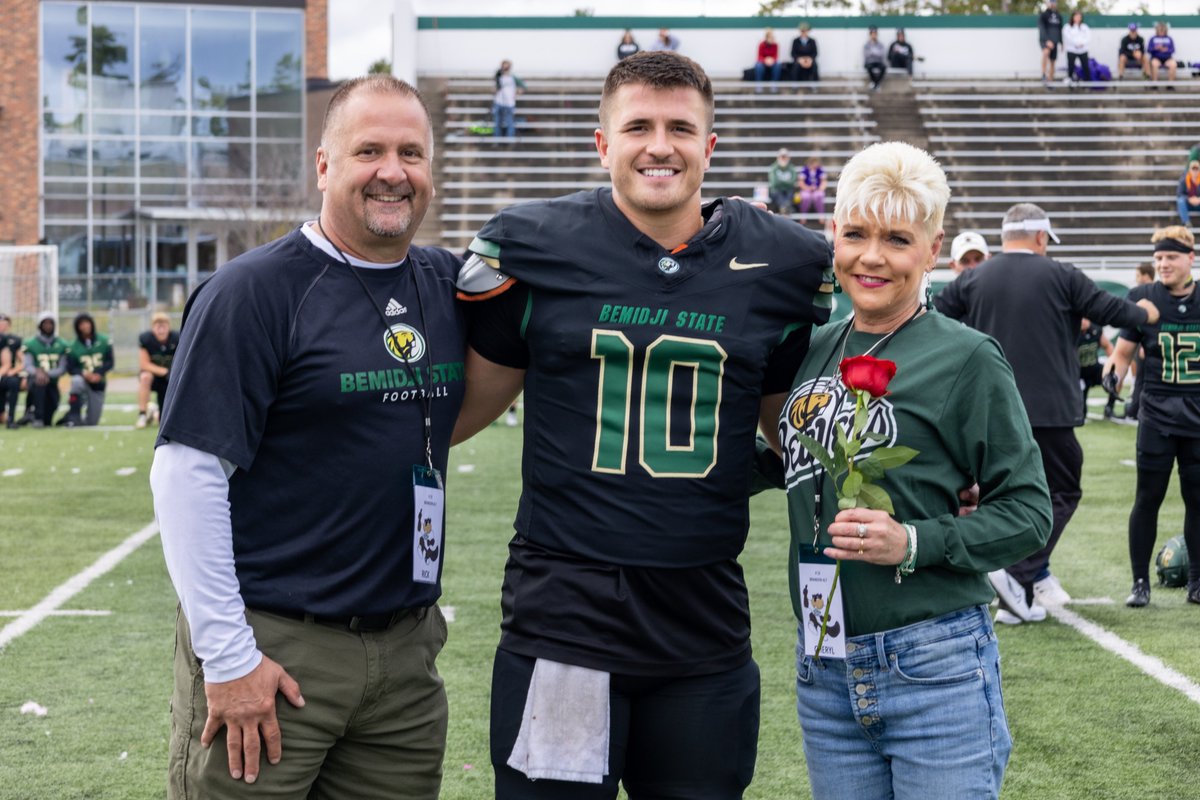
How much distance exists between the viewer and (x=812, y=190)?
25344mm

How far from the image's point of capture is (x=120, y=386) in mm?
22547

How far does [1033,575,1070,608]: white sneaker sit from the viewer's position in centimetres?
703

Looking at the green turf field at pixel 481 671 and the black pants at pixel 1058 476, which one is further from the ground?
the black pants at pixel 1058 476

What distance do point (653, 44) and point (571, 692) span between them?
29940 millimetres

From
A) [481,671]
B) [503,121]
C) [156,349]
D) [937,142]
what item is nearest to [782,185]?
[937,142]

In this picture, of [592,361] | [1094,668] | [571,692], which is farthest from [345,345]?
[1094,668]

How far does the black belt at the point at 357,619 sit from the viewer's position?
2.75m

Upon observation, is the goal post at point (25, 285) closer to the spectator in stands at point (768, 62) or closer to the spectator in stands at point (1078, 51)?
the spectator in stands at point (768, 62)

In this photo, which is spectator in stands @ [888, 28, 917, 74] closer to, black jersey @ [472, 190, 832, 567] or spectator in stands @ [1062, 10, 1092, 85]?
spectator in stands @ [1062, 10, 1092, 85]

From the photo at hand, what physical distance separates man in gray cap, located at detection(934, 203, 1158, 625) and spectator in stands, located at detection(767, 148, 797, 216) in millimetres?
18464

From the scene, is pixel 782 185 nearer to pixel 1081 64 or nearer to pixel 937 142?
pixel 937 142

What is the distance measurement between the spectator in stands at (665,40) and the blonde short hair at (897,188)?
25.4m

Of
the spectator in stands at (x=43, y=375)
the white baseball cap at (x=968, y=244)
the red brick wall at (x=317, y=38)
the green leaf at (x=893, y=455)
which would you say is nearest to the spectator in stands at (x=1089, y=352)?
the white baseball cap at (x=968, y=244)

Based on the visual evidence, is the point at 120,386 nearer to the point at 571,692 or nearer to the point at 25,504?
the point at 25,504
